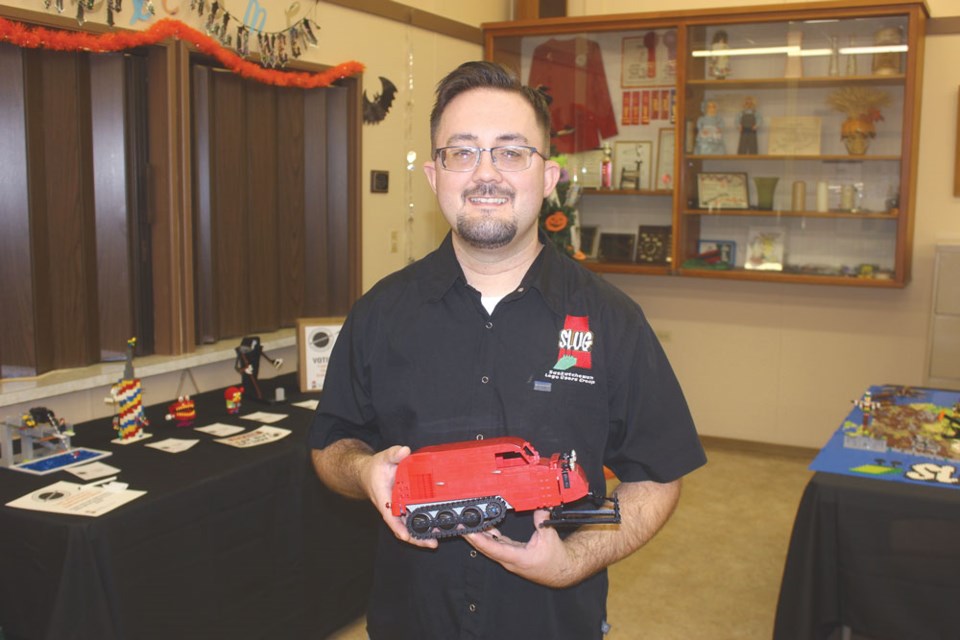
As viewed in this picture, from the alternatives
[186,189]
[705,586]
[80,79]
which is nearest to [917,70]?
[705,586]

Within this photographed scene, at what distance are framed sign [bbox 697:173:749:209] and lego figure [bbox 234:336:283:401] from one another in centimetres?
311

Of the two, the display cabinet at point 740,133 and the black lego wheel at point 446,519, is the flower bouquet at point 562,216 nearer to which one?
the display cabinet at point 740,133

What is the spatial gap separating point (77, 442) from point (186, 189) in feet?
3.53

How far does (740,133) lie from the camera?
5.31m

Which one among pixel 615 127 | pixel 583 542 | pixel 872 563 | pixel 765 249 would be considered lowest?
pixel 872 563

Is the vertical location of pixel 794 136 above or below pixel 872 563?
above

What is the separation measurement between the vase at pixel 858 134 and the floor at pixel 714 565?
1910 millimetres

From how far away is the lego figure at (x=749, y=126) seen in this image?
5.27 metres

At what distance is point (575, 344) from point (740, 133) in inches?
168

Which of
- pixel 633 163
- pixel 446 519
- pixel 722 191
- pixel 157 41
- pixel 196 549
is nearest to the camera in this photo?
pixel 446 519

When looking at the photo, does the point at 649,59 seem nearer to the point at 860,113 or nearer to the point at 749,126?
the point at 749,126

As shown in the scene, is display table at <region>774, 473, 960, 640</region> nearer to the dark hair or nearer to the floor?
the floor

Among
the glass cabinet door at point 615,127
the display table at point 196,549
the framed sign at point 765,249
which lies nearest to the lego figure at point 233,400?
the display table at point 196,549

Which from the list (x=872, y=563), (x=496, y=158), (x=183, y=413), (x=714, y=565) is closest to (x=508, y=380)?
(x=496, y=158)
